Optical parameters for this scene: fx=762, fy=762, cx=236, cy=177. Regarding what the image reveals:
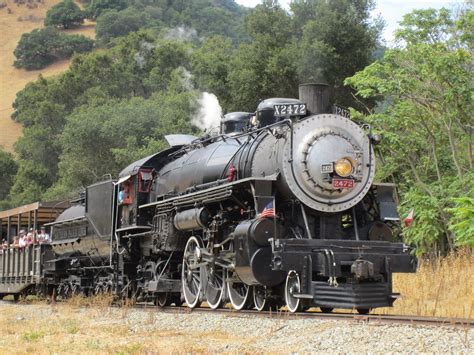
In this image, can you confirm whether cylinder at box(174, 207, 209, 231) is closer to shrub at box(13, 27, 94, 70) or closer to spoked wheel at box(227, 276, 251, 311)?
spoked wheel at box(227, 276, 251, 311)

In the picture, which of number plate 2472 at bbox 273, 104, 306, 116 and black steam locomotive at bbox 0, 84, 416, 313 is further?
number plate 2472 at bbox 273, 104, 306, 116

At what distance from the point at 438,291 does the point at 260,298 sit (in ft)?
10.6

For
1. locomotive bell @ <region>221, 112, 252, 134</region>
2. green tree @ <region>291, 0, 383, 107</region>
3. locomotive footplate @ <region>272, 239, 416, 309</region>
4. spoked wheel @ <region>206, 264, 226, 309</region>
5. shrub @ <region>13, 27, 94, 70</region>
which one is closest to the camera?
locomotive footplate @ <region>272, 239, 416, 309</region>

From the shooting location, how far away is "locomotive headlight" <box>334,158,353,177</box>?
41.0 ft

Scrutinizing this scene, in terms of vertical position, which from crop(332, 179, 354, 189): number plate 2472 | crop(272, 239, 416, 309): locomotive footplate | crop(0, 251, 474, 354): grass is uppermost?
crop(332, 179, 354, 189): number plate 2472

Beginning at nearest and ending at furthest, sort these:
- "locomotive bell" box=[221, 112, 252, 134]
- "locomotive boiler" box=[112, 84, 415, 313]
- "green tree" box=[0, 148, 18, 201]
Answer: "locomotive boiler" box=[112, 84, 415, 313] < "locomotive bell" box=[221, 112, 252, 134] < "green tree" box=[0, 148, 18, 201]

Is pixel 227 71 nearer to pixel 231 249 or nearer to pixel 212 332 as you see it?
pixel 231 249

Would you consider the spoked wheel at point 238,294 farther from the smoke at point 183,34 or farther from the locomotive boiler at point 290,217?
the smoke at point 183,34

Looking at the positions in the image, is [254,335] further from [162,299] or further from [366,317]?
[162,299]

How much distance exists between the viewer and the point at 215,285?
14078 millimetres

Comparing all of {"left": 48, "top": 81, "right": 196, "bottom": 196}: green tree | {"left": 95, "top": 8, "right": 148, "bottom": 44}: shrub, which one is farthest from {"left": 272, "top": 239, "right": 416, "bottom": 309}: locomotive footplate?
{"left": 95, "top": 8, "right": 148, "bottom": 44}: shrub

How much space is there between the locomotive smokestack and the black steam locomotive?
17 mm

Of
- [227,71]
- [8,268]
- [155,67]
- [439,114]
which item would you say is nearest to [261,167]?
[439,114]

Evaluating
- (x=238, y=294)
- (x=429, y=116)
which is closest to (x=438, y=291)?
(x=238, y=294)
